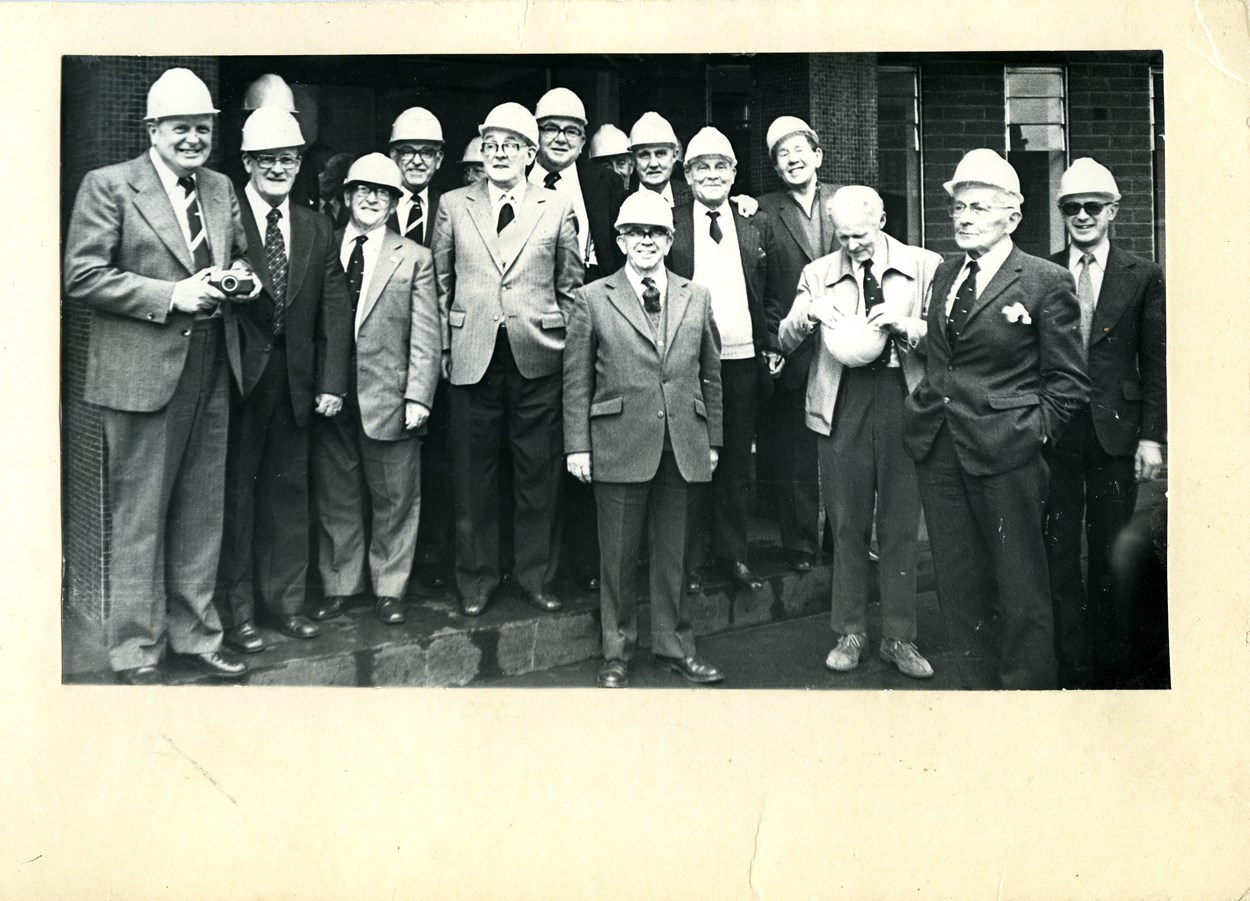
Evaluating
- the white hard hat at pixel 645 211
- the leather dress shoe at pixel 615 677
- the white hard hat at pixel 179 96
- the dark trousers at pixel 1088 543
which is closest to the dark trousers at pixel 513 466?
the leather dress shoe at pixel 615 677

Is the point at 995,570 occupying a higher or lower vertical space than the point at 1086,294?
lower

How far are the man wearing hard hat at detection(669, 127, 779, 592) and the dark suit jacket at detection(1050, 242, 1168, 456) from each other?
1109 millimetres

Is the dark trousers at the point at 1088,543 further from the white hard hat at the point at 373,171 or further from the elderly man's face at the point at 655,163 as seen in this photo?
the white hard hat at the point at 373,171

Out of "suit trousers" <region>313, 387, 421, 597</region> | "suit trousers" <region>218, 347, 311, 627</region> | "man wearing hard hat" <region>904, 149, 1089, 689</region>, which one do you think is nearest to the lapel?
"suit trousers" <region>218, 347, 311, 627</region>

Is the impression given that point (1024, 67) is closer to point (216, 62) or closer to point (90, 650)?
point (216, 62)

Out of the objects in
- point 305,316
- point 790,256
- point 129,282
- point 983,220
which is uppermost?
point 983,220

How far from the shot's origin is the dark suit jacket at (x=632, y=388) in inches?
184

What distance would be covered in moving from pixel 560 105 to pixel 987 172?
1585 mm

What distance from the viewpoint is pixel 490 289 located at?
15.5 ft

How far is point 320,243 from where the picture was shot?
4.73 meters

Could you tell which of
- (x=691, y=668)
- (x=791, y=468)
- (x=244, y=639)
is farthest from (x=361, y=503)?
(x=791, y=468)

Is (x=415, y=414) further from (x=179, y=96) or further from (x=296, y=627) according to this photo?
(x=179, y=96)

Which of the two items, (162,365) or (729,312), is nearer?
(162,365)

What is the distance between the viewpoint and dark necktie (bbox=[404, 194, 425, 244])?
4.73m
